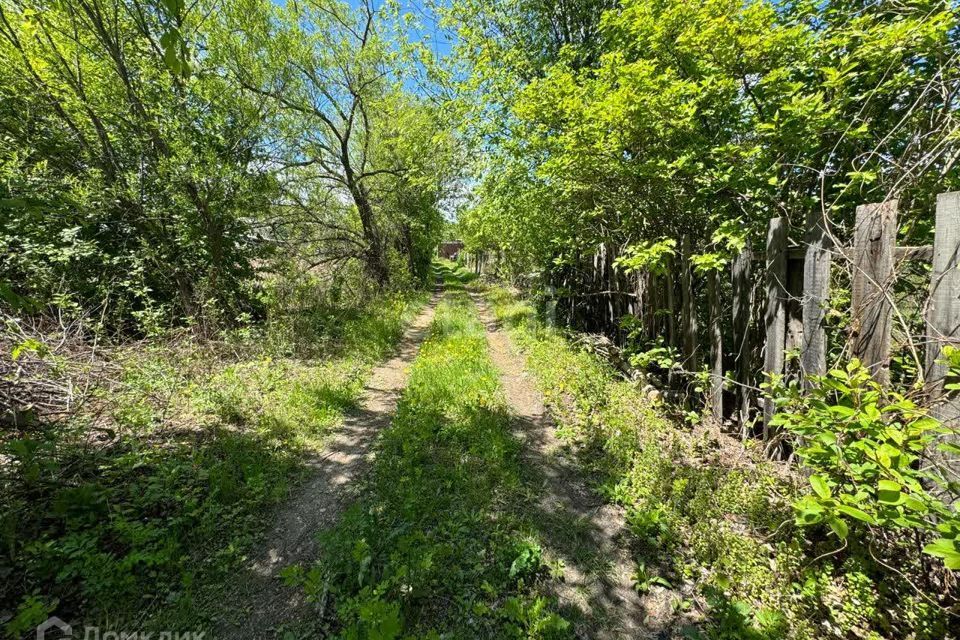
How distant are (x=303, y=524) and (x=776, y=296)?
4.68 metres

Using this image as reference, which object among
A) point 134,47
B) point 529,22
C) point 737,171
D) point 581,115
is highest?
point 529,22

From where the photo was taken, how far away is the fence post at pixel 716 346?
3.88 metres

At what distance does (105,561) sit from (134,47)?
881cm

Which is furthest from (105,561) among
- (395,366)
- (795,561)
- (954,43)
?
(954,43)

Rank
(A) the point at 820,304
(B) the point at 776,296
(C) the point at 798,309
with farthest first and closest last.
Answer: (B) the point at 776,296 → (C) the point at 798,309 → (A) the point at 820,304

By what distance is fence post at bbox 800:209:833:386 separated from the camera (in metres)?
2.70

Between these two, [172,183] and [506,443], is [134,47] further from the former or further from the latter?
[506,443]

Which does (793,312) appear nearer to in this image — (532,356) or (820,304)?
(820,304)

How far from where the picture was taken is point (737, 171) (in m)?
3.18

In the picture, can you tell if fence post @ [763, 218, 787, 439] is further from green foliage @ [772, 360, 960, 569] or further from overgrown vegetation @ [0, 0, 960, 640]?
green foliage @ [772, 360, 960, 569]

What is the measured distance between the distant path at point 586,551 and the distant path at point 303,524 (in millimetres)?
1840

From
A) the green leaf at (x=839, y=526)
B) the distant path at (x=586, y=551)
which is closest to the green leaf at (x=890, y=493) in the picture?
the green leaf at (x=839, y=526)
